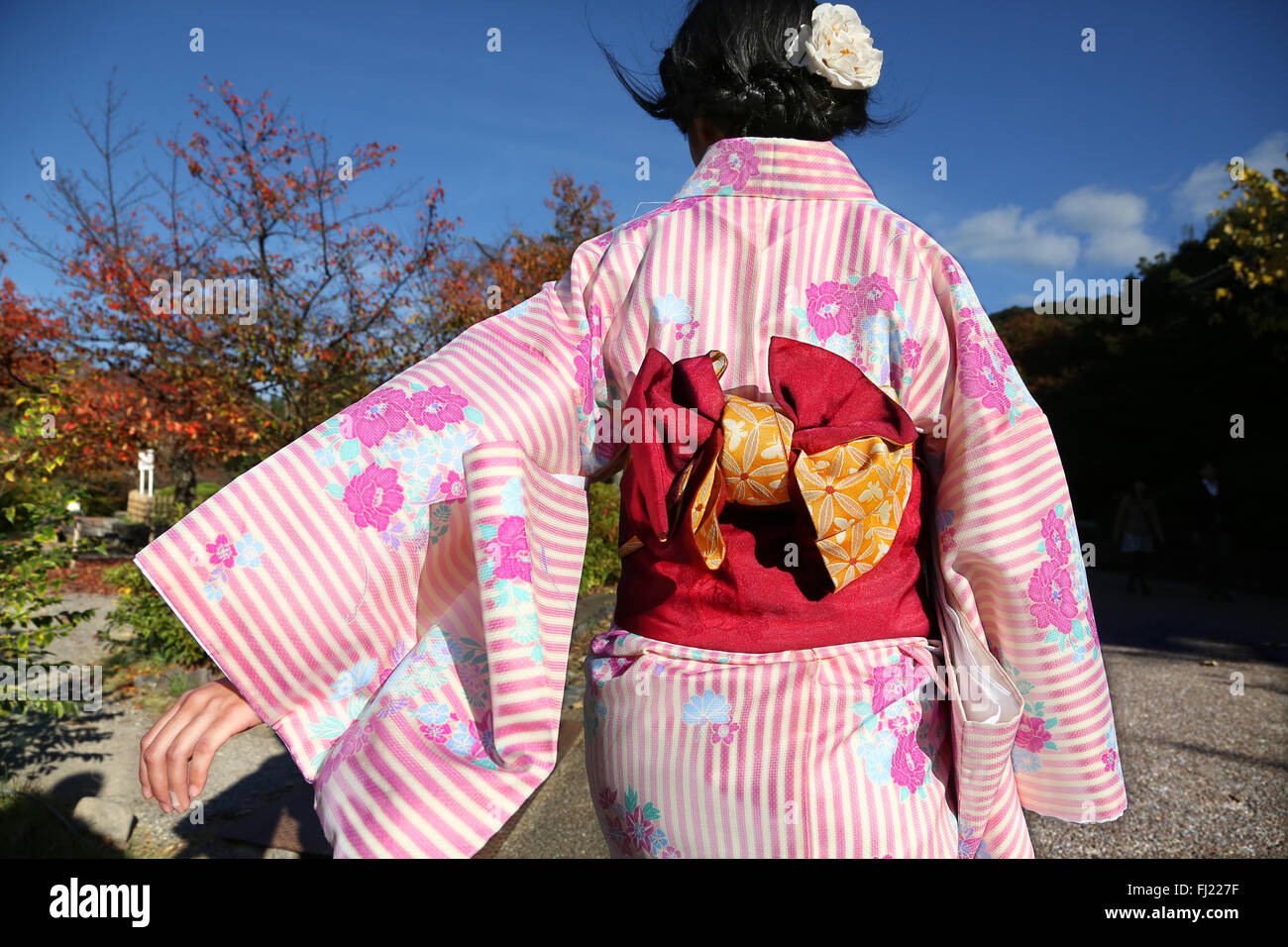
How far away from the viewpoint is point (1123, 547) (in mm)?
10641

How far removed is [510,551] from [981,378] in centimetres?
80

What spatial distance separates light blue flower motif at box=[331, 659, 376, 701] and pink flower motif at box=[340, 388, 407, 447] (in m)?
0.34

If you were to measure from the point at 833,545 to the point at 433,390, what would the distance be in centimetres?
68

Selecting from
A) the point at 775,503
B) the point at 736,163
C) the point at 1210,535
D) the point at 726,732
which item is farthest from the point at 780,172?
the point at 1210,535

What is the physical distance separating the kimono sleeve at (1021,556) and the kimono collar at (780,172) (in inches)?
8.9

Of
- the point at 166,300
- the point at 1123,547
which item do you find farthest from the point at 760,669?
the point at 1123,547

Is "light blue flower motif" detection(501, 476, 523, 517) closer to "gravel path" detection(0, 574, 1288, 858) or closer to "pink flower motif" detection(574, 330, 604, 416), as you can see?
"pink flower motif" detection(574, 330, 604, 416)

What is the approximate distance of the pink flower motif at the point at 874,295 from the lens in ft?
4.39

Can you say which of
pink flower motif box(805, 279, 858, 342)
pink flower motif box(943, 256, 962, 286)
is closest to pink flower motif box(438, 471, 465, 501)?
pink flower motif box(805, 279, 858, 342)

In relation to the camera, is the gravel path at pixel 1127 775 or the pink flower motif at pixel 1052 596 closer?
the pink flower motif at pixel 1052 596

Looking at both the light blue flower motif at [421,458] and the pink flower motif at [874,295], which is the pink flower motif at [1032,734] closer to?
the pink flower motif at [874,295]

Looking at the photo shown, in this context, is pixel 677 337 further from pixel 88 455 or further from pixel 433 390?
pixel 88 455

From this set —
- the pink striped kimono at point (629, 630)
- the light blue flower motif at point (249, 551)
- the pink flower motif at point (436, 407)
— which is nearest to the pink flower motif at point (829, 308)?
the pink striped kimono at point (629, 630)

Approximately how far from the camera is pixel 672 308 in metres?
1.35
